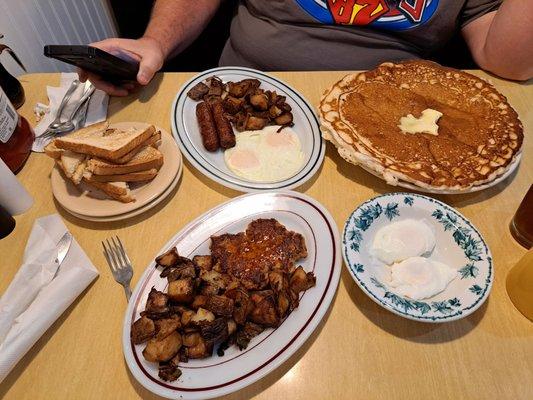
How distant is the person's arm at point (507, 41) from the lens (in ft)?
5.14

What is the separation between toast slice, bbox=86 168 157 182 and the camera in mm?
1261

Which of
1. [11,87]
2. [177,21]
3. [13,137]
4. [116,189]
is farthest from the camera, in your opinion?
[177,21]

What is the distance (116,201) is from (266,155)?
0.53 metres

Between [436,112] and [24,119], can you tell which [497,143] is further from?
[24,119]

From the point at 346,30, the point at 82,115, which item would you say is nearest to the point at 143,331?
the point at 82,115

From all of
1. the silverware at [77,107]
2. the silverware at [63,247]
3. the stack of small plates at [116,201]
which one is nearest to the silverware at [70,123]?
the silverware at [77,107]

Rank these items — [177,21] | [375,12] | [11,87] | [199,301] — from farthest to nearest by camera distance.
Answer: [177,21]
[375,12]
[11,87]
[199,301]

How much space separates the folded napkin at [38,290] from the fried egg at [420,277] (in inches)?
32.2

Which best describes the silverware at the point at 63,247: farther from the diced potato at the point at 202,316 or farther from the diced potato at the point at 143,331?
the diced potato at the point at 202,316

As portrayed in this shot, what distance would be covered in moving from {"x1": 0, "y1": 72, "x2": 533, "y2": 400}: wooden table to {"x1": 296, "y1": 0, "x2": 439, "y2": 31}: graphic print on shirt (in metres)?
0.84

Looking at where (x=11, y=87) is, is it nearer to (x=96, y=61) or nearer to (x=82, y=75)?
(x=82, y=75)

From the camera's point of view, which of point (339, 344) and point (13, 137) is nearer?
point (339, 344)

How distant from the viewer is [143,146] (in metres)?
1.34

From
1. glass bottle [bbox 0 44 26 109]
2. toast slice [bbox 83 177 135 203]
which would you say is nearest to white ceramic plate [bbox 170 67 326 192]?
toast slice [bbox 83 177 135 203]
